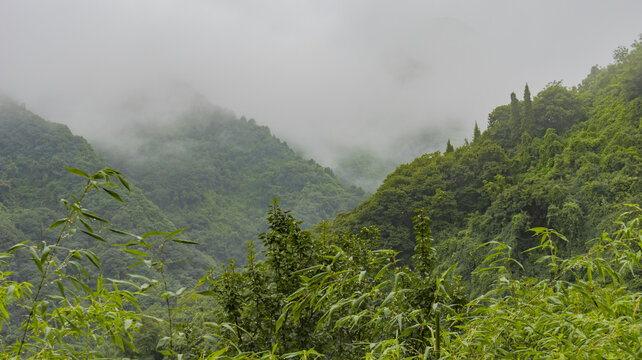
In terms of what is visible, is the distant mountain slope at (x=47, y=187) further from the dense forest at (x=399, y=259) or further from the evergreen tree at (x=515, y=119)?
the evergreen tree at (x=515, y=119)

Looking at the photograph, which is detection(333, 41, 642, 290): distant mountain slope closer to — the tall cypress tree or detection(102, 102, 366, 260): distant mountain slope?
the tall cypress tree

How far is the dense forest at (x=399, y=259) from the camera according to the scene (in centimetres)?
129

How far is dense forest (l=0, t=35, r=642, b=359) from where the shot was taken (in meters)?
1.29

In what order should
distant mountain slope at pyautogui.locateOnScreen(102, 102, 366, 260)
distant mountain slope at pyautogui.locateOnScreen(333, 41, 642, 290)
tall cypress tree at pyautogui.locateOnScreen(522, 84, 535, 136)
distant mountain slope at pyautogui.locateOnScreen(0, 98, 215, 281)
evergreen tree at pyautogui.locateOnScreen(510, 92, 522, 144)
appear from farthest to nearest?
1. distant mountain slope at pyautogui.locateOnScreen(102, 102, 366, 260)
2. distant mountain slope at pyautogui.locateOnScreen(0, 98, 215, 281)
3. evergreen tree at pyautogui.locateOnScreen(510, 92, 522, 144)
4. tall cypress tree at pyautogui.locateOnScreen(522, 84, 535, 136)
5. distant mountain slope at pyautogui.locateOnScreen(333, 41, 642, 290)

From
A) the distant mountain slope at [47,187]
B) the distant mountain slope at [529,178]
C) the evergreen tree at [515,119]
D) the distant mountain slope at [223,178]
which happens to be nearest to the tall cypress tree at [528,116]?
the distant mountain slope at [529,178]

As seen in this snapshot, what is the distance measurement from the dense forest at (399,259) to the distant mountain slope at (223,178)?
317 centimetres

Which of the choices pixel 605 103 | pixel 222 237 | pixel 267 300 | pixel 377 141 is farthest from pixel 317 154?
pixel 267 300

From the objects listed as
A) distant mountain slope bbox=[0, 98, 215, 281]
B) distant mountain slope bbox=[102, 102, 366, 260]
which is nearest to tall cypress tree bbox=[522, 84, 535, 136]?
distant mountain slope bbox=[0, 98, 215, 281]

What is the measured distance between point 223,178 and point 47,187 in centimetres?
3048

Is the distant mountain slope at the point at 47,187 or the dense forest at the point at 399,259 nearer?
the dense forest at the point at 399,259

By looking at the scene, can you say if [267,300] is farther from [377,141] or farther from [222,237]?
[377,141]

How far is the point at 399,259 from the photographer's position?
61.2 inches

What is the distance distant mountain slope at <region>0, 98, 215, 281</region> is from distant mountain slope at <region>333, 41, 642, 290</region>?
3039cm

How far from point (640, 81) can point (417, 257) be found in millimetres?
21404
